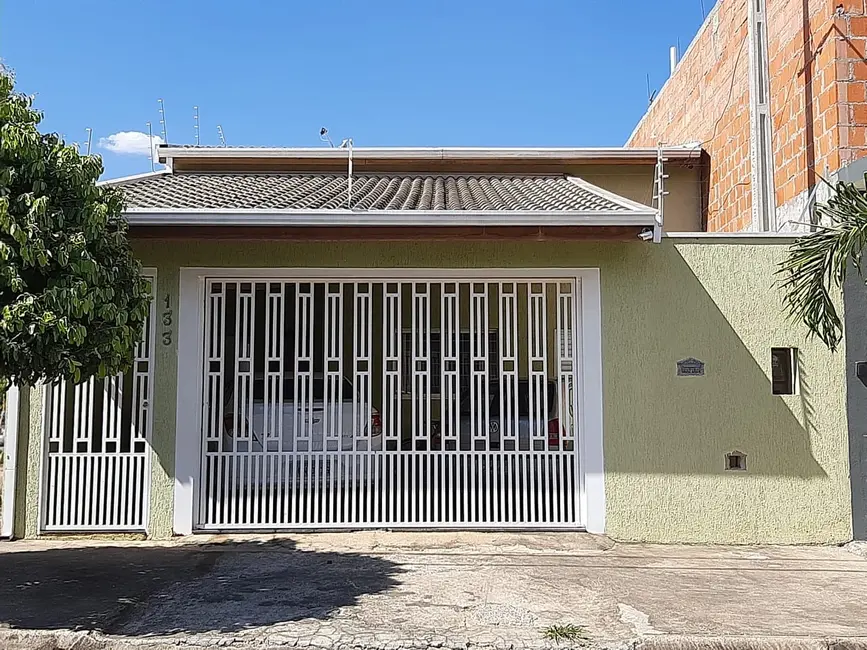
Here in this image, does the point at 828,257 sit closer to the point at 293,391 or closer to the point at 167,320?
the point at 293,391

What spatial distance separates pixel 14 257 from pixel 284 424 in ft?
11.4

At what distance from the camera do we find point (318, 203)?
26.1 ft

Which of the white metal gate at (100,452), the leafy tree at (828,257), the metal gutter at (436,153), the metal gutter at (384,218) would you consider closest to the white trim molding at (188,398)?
the white metal gate at (100,452)

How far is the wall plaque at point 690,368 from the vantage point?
785 cm

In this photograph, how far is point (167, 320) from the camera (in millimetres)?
7926

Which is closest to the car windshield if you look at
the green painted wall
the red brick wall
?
the green painted wall

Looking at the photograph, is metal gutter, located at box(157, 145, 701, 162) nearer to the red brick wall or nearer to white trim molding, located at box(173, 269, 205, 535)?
the red brick wall

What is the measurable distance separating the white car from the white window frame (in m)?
0.42

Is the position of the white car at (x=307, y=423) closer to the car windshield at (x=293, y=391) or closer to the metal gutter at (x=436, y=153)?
the car windshield at (x=293, y=391)

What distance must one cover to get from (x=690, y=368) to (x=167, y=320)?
5377mm

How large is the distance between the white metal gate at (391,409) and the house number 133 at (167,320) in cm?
→ 36

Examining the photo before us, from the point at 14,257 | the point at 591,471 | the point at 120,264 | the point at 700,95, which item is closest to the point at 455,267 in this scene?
the point at 591,471

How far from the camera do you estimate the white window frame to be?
782 cm

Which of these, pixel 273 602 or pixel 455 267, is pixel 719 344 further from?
pixel 273 602
